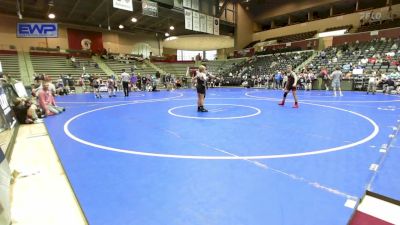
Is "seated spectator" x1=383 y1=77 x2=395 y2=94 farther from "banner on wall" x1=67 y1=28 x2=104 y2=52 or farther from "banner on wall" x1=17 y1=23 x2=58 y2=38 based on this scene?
"banner on wall" x1=67 y1=28 x2=104 y2=52

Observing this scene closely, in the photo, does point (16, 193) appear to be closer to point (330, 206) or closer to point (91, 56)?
point (330, 206)

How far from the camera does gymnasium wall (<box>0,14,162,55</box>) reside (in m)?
27.1

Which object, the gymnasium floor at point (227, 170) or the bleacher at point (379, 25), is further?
the bleacher at point (379, 25)

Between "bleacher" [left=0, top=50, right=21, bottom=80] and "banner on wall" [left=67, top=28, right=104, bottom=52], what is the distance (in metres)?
6.33

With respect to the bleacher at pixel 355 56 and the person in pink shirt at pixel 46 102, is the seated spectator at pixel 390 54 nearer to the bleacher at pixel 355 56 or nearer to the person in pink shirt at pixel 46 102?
the bleacher at pixel 355 56

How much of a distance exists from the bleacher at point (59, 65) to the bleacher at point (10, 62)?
1450mm

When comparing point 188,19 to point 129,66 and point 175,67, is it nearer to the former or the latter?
point 129,66

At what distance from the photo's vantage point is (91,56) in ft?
103

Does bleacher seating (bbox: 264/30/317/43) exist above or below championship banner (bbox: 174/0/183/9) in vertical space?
below

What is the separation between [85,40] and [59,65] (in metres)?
6.50

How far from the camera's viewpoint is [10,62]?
2548cm

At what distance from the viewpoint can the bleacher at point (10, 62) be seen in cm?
2405

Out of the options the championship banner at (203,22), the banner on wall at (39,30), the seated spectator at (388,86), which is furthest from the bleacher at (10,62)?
the seated spectator at (388,86)

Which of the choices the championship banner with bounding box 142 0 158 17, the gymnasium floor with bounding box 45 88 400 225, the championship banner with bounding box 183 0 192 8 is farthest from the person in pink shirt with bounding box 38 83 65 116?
the championship banner with bounding box 183 0 192 8
